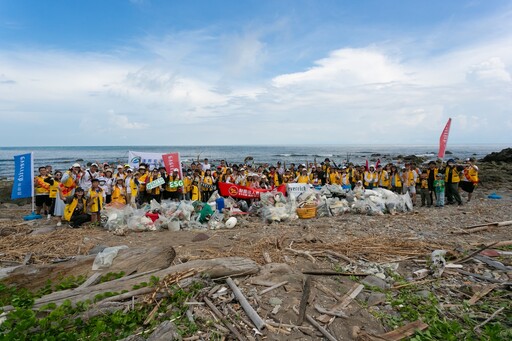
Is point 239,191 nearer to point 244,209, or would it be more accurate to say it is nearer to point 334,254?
point 244,209

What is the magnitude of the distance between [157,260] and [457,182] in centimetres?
1194

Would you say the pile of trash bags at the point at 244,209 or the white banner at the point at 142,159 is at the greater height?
the white banner at the point at 142,159

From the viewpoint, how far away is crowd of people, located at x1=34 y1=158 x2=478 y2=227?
9891 millimetres

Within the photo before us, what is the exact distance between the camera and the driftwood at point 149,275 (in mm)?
4102

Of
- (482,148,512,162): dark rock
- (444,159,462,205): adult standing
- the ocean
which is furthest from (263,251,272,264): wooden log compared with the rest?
(482,148,512,162): dark rock

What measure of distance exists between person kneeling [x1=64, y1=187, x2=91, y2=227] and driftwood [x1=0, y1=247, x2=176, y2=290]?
498 cm

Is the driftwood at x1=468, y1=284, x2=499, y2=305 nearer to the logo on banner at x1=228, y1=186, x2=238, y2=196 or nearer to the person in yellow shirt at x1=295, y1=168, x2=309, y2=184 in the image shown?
the logo on banner at x1=228, y1=186, x2=238, y2=196

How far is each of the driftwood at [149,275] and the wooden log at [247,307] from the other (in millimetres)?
239

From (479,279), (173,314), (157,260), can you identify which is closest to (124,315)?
(173,314)

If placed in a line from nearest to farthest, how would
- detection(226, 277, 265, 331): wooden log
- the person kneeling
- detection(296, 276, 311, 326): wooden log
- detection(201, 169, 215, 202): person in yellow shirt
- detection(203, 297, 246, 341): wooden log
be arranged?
detection(203, 297, 246, 341): wooden log → detection(226, 277, 265, 331): wooden log → detection(296, 276, 311, 326): wooden log → the person kneeling → detection(201, 169, 215, 202): person in yellow shirt

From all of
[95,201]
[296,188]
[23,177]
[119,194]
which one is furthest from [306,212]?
[23,177]

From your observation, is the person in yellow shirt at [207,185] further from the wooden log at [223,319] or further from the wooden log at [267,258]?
the wooden log at [223,319]

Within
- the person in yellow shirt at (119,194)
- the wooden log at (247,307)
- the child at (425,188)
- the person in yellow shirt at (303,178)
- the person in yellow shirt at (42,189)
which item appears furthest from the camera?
the person in yellow shirt at (303,178)

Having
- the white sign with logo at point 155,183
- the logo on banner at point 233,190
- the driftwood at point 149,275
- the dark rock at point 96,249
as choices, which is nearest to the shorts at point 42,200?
the white sign with logo at point 155,183
